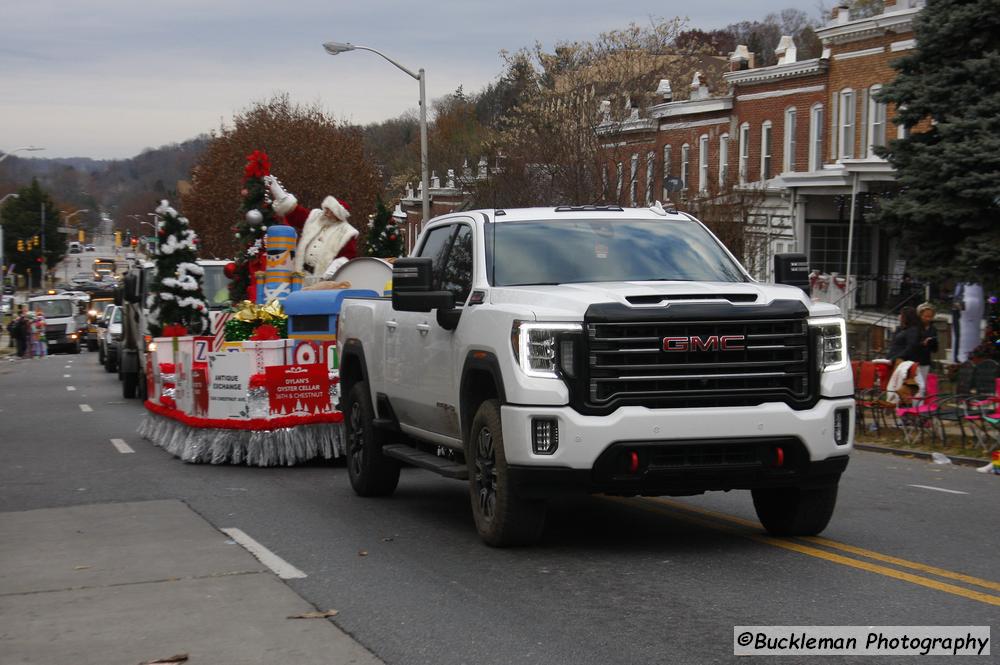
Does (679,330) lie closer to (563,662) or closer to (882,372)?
(563,662)

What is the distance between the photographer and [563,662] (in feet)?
19.7

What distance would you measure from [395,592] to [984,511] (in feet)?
17.7

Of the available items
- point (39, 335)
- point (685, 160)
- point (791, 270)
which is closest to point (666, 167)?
point (685, 160)

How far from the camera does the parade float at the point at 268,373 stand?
13984 millimetres

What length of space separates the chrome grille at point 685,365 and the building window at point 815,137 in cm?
3152

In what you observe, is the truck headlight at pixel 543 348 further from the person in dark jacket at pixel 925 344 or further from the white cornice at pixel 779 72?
the white cornice at pixel 779 72

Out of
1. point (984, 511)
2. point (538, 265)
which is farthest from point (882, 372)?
point (538, 265)

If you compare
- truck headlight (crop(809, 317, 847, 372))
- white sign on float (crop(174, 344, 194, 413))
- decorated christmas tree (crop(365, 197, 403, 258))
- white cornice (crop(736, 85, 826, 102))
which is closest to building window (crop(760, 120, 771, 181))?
white cornice (crop(736, 85, 826, 102))

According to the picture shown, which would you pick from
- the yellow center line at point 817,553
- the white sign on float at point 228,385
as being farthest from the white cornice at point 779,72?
the yellow center line at point 817,553

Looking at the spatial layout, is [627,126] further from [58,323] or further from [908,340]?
[58,323]

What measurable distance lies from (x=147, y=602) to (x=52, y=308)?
208 ft

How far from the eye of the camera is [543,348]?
26.9 feet

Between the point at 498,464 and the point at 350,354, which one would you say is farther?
the point at 350,354

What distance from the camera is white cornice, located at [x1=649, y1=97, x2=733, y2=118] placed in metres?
43.6
